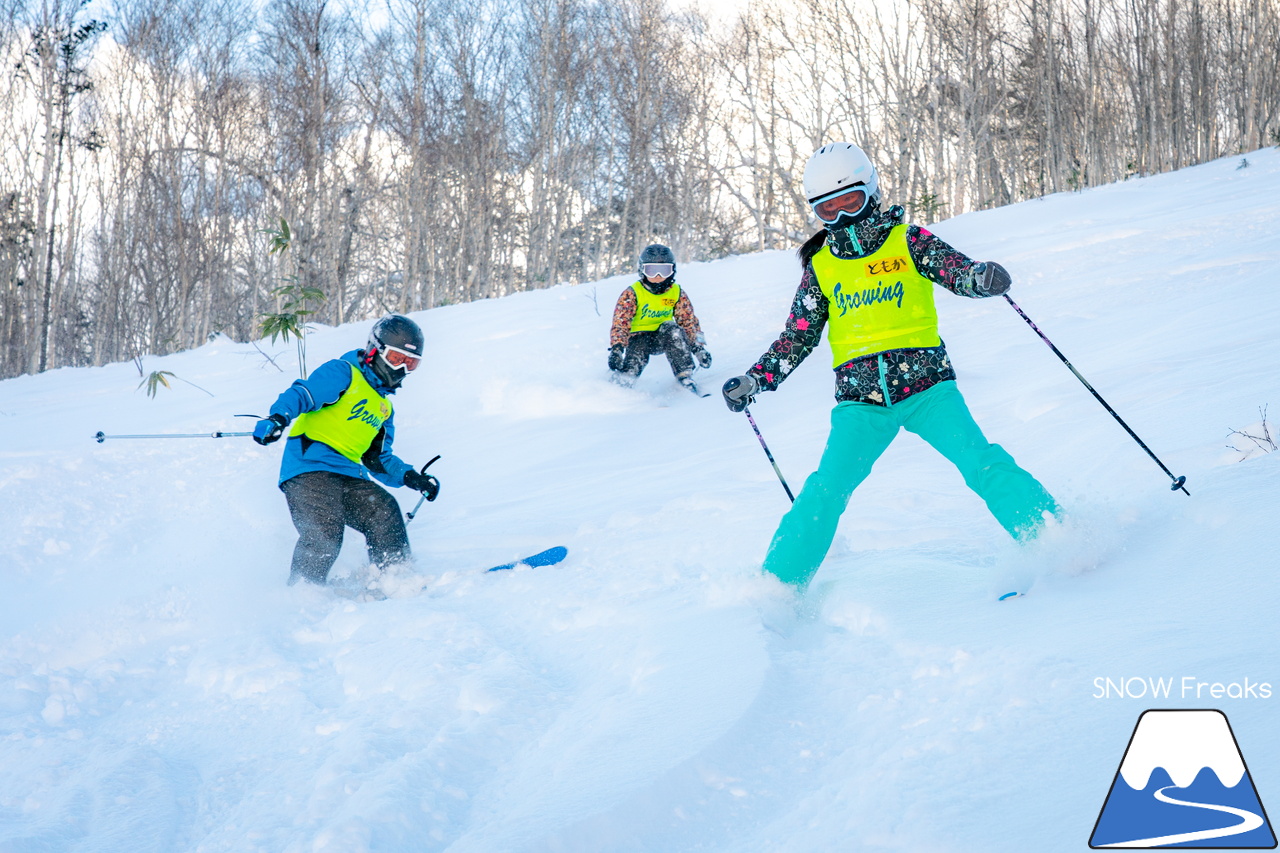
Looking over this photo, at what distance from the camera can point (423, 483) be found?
4.07 m

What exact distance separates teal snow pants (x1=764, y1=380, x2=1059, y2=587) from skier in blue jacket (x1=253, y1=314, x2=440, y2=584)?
2034 millimetres

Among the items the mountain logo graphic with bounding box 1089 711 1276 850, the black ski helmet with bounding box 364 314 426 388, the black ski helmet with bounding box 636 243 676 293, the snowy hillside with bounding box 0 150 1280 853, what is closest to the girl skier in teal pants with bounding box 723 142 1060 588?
the snowy hillside with bounding box 0 150 1280 853

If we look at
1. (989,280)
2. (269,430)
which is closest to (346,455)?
(269,430)

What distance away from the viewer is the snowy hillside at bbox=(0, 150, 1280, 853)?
1.53 metres

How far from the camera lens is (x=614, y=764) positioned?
1.68m

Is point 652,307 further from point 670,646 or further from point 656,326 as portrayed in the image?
point 670,646

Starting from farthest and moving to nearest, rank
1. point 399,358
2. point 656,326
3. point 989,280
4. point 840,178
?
1. point 656,326
2. point 399,358
3. point 840,178
4. point 989,280

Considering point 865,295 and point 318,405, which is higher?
point 865,295

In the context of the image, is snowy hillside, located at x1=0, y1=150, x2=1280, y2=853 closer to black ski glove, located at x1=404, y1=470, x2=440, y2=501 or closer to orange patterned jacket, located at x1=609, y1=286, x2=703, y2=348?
black ski glove, located at x1=404, y1=470, x2=440, y2=501

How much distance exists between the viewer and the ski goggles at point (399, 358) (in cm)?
395

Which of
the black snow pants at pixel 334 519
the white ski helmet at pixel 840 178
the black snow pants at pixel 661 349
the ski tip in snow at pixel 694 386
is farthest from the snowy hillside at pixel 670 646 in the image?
the black snow pants at pixel 661 349

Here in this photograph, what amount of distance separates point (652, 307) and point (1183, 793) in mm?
5952

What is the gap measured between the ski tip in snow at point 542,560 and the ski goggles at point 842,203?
178cm

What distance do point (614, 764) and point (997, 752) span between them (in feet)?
2.42
